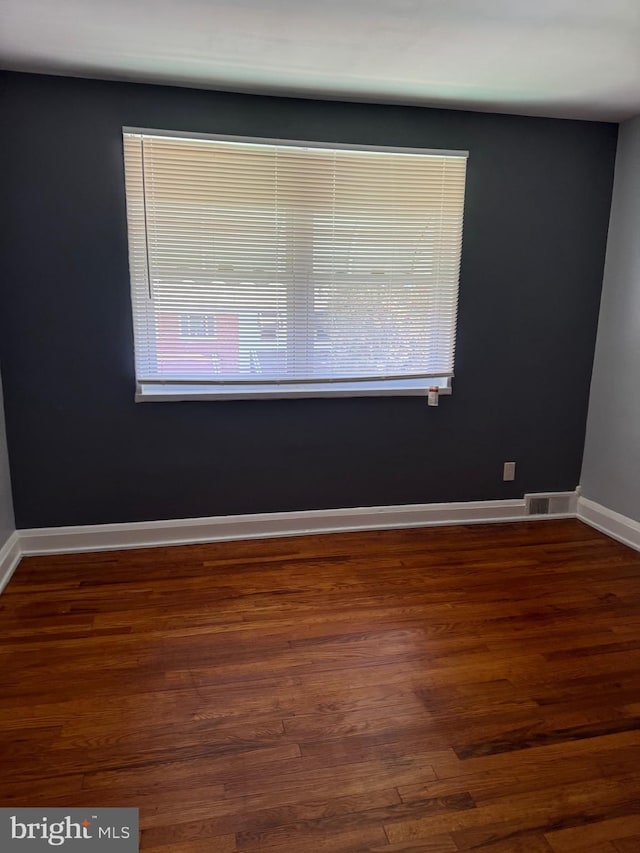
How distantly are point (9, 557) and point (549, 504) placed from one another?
3.26 m

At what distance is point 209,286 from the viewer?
9.53ft

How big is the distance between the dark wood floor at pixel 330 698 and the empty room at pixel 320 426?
0.01 metres

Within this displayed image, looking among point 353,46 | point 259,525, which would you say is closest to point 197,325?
point 259,525

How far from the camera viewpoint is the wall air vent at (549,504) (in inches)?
142

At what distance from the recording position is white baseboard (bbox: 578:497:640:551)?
3205 mm

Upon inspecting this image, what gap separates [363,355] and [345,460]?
0.65 metres

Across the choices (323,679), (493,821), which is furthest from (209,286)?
(493,821)

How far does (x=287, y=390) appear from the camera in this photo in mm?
3145

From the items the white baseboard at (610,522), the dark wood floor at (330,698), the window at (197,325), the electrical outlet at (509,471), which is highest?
the window at (197,325)

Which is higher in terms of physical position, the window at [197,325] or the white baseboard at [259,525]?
the window at [197,325]

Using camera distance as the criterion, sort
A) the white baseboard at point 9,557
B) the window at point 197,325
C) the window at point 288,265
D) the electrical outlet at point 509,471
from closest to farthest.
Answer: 1. the white baseboard at point 9,557
2. the window at point 288,265
3. the window at point 197,325
4. the electrical outlet at point 509,471

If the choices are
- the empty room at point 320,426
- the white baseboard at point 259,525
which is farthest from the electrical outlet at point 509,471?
the white baseboard at point 259,525

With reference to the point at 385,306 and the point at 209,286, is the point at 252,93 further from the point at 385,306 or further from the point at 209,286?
the point at 385,306

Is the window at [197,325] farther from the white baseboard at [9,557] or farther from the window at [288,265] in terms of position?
the white baseboard at [9,557]
